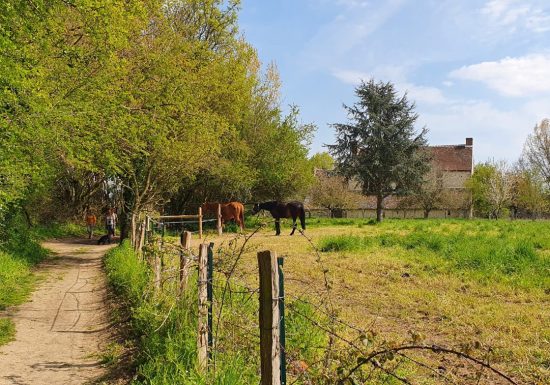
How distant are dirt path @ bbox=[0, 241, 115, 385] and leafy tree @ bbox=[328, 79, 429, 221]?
27721 millimetres

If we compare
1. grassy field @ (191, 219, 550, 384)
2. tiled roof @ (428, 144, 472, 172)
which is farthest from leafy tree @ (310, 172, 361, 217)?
grassy field @ (191, 219, 550, 384)

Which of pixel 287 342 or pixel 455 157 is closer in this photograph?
pixel 287 342

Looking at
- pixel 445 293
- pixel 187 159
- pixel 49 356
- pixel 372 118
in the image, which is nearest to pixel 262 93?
pixel 372 118

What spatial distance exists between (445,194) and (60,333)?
5501 cm

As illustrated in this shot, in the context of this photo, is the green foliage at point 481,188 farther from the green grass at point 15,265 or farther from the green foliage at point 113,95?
the green grass at point 15,265

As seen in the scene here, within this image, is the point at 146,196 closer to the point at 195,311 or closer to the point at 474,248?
the point at 474,248

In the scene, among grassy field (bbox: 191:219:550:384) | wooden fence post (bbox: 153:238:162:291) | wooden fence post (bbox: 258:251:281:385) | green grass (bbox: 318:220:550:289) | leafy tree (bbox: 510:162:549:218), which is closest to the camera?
wooden fence post (bbox: 258:251:281:385)

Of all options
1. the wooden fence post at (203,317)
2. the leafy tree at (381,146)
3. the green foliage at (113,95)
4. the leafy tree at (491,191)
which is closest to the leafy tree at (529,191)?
the leafy tree at (491,191)

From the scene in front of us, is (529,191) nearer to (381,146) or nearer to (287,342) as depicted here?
(381,146)

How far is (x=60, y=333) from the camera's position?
815cm

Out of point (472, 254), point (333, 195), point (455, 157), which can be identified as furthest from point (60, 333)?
point (455, 157)

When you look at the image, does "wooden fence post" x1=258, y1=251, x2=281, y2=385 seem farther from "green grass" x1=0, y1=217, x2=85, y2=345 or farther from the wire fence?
"green grass" x1=0, y1=217, x2=85, y2=345

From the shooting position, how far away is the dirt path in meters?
6.21

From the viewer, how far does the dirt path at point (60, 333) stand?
621 centimetres
